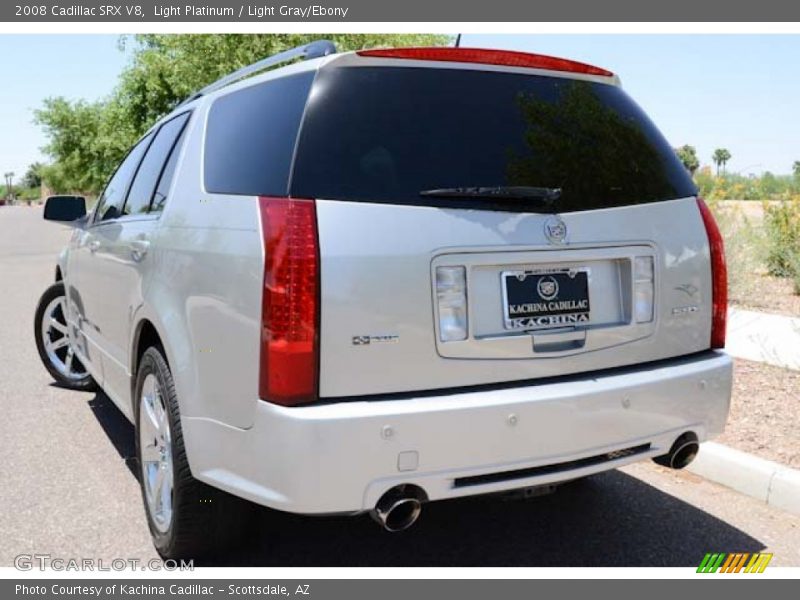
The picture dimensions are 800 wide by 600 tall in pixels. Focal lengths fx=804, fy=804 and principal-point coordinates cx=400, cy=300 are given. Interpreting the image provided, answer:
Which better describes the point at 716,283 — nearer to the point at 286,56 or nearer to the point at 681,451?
the point at 681,451

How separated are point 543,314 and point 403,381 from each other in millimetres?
599

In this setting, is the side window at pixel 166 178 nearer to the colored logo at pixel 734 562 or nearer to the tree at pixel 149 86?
the colored logo at pixel 734 562

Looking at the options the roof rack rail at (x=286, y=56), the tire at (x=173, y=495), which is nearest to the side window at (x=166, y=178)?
the roof rack rail at (x=286, y=56)

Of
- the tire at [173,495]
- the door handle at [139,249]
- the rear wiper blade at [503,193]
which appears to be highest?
the rear wiper blade at [503,193]

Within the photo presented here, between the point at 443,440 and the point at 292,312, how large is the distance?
0.66 metres

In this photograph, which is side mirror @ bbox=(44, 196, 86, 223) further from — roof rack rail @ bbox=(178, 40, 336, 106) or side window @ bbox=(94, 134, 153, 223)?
roof rack rail @ bbox=(178, 40, 336, 106)

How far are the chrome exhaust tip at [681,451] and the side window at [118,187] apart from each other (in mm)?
3173

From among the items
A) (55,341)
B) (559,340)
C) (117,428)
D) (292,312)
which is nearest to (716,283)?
(559,340)

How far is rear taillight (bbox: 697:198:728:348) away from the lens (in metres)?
3.35

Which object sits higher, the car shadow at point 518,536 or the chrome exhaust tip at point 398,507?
the chrome exhaust tip at point 398,507

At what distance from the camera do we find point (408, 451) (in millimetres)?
2631

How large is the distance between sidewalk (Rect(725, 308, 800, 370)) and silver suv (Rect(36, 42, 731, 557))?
3.50 meters

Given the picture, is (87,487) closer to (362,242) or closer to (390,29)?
(362,242)

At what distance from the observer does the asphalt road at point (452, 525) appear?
3.50 metres
